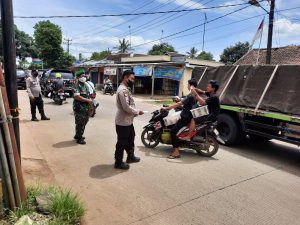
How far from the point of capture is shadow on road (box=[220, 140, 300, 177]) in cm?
575

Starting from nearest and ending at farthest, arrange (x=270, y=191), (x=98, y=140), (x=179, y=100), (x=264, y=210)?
(x=264, y=210), (x=270, y=191), (x=179, y=100), (x=98, y=140)

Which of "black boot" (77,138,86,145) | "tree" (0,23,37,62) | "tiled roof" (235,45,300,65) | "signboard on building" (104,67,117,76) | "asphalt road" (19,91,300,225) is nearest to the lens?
"asphalt road" (19,91,300,225)

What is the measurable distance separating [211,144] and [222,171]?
3.00 feet

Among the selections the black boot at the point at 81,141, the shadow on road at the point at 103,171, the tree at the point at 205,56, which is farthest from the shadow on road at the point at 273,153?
the tree at the point at 205,56

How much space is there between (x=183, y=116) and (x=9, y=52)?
142 inches

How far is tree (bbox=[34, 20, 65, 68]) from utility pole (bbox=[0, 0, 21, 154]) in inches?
1592

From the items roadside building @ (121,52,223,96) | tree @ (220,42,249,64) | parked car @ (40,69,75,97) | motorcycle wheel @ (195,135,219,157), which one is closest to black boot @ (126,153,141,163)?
motorcycle wheel @ (195,135,219,157)

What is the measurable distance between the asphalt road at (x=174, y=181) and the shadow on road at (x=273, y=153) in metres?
0.02

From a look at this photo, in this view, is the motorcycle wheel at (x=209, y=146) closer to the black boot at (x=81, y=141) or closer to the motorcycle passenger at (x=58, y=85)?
the black boot at (x=81, y=141)

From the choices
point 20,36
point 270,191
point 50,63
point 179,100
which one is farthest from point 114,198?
point 20,36

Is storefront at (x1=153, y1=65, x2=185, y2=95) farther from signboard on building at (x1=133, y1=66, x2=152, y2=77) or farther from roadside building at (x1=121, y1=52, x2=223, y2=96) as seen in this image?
signboard on building at (x1=133, y1=66, x2=152, y2=77)

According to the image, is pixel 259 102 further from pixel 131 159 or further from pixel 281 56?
pixel 281 56

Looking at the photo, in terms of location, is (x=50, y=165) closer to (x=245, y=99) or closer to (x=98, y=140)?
(x=98, y=140)

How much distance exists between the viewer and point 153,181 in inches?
180
